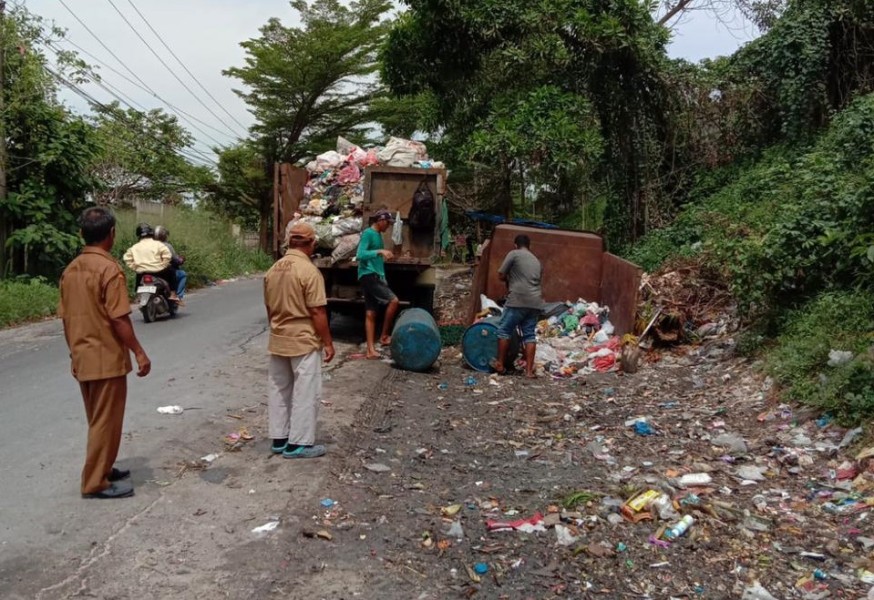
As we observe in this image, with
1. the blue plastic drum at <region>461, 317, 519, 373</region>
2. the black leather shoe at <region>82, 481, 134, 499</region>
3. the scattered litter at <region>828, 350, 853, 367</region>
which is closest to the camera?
the black leather shoe at <region>82, 481, 134, 499</region>

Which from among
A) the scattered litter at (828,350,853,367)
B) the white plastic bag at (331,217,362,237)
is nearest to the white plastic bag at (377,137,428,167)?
the white plastic bag at (331,217,362,237)

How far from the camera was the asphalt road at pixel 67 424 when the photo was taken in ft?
12.3

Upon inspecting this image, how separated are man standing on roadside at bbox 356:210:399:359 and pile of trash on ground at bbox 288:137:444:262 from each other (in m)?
0.69

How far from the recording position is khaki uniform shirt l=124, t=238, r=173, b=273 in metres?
10.3

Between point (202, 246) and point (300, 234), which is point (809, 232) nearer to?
point (300, 234)

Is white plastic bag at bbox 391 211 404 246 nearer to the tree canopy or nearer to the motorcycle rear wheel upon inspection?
the motorcycle rear wheel

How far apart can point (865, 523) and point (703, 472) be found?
3.53 ft

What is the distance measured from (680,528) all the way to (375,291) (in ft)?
17.3

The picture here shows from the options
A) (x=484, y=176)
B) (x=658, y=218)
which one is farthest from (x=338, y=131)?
(x=658, y=218)

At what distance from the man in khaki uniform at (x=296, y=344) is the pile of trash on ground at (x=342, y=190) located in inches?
168

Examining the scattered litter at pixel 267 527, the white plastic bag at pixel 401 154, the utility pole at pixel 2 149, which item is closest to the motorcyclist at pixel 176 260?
the utility pole at pixel 2 149

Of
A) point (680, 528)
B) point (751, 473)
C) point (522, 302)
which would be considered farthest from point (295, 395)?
point (522, 302)

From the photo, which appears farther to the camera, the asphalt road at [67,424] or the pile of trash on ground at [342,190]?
the pile of trash on ground at [342,190]

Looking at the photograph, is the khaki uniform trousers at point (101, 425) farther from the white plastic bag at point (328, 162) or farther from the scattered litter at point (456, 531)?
the white plastic bag at point (328, 162)
